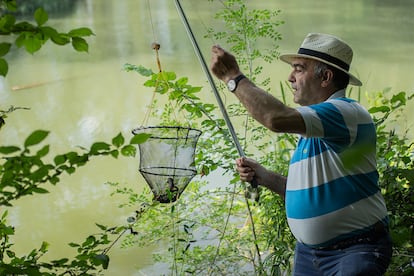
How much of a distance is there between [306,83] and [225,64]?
0.94 feet

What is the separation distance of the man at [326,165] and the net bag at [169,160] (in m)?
0.80

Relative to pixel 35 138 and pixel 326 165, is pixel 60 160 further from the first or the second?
pixel 326 165

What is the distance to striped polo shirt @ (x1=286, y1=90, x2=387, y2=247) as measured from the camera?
57.9 inches

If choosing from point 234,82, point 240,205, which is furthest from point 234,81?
point 240,205

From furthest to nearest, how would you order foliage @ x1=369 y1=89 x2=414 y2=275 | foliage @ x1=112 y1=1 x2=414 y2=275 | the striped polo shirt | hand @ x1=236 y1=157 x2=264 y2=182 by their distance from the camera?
foliage @ x1=112 y1=1 x2=414 y2=275 → foliage @ x1=369 y1=89 x2=414 y2=275 → hand @ x1=236 y1=157 x2=264 y2=182 → the striped polo shirt

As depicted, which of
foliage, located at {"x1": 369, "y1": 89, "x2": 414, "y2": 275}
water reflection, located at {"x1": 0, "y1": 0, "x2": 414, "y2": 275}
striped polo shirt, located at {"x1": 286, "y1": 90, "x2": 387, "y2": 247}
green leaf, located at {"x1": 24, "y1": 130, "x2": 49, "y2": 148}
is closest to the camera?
green leaf, located at {"x1": 24, "y1": 130, "x2": 49, "y2": 148}

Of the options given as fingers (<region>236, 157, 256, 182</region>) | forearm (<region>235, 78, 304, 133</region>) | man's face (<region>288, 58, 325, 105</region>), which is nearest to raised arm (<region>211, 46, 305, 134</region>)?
forearm (<region>235, 78, 304, 133</region>)

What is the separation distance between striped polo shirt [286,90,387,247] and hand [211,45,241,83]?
21cm

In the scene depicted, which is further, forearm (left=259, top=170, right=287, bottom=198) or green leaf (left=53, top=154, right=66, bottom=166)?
forearm (left=259, top=170, right=287, bottom=198)

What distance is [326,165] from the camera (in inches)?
59.8

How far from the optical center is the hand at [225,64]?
1452 millimetres

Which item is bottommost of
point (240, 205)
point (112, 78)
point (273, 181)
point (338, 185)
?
point (112, 78)

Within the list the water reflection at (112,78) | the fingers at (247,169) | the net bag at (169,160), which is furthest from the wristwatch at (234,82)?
the water reflection at (112,78)

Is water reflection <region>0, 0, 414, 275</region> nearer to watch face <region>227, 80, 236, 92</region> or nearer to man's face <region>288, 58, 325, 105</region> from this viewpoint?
man's face <region>288, 58, 325, 105</region>
